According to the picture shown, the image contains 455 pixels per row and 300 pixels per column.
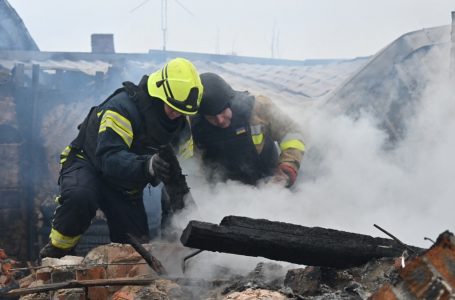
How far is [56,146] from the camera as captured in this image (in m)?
10.1

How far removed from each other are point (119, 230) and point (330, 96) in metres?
3.98

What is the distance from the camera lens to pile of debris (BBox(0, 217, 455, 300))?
255cm

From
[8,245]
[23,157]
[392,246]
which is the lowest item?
[8,245]

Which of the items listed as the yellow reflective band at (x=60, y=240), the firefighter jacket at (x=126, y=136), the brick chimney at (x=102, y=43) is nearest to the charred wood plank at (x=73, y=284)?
the firefighter jacket at (x=126, y=136)

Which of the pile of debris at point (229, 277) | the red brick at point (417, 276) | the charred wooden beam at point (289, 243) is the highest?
the red brick at point (417, 276)

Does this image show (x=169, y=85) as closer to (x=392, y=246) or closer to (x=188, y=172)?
(x=188, y=172)

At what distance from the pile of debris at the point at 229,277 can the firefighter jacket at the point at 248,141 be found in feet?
6.40

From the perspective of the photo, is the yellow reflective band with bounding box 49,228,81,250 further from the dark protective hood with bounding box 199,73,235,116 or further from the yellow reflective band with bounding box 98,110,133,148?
the dark protective hood with bounding box 199,73,235,116

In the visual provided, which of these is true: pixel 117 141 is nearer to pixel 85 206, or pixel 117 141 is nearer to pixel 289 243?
pixel 85 206

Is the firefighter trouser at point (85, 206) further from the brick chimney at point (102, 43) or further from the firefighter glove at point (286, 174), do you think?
the brick chimney at point (102, 43)

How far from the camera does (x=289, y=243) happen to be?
3.59 meters

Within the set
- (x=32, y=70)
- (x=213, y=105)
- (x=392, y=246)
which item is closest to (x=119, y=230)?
(x=213, y=105)

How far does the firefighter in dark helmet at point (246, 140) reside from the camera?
628cm

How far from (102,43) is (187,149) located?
9.82 metres
